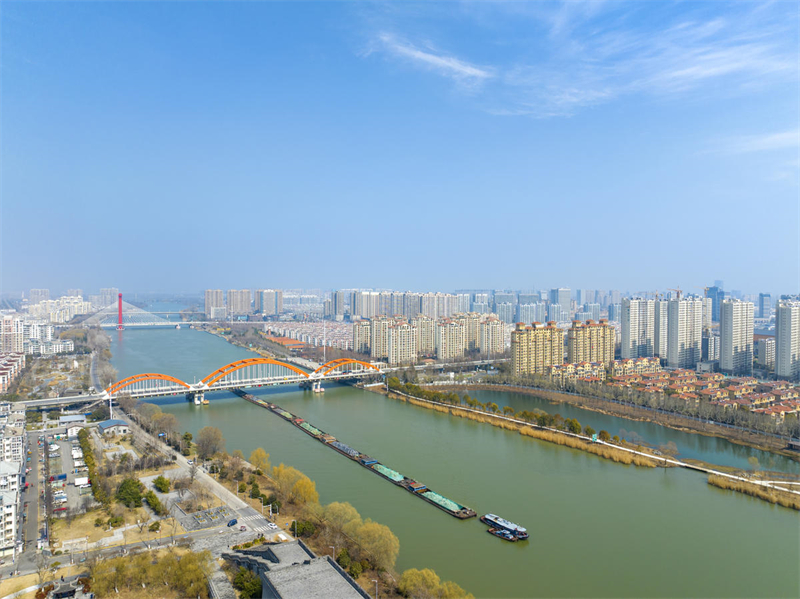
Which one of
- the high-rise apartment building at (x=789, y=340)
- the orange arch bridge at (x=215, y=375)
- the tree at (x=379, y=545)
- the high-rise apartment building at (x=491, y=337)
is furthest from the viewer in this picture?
the high-rise apartment building at (x=491, y=337)

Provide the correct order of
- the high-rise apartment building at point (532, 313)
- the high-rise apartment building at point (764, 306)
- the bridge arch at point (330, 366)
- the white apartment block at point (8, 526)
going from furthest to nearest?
the high-rise apartment building at point (764, 306), the high-rise apartment building at point (532, 313), the bridge arch at point (330, 366), the white apartment block at point (8, 526)

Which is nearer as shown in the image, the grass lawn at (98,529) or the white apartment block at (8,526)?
the white apartment block at (8,526)

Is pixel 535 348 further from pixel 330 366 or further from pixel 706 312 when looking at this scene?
pixel 706 312

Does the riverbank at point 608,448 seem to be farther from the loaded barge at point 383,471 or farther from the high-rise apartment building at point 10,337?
the high-rise apartment building at point 10,337

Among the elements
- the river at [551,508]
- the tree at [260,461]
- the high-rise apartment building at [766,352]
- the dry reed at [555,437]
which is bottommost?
the river at [551,508]

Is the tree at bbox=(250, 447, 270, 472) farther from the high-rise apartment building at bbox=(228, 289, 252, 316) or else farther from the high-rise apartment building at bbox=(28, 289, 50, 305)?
the high-rise apartment building at bbox=(28, 289, 50, 305)

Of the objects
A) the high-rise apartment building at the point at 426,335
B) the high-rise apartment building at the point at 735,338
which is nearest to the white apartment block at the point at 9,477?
the high-rise apartment building at the point at 426,335
